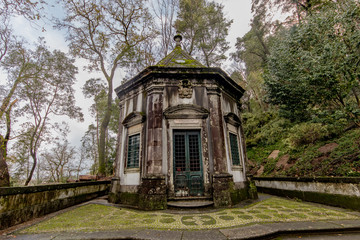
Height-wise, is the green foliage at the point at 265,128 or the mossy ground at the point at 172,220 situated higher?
the green foliage at the point at 265,128

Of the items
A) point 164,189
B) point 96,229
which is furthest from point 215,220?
point 96,229

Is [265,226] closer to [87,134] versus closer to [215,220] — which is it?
[215,220]

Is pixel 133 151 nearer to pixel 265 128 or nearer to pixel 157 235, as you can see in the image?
pixel 157 235

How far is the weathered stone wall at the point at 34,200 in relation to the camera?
454cm

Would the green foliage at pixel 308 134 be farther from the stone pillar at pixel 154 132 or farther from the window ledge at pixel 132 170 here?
the window ledge at pixel 132 170

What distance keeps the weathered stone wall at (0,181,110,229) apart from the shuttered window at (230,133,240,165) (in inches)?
307

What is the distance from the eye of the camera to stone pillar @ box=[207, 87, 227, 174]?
693cm

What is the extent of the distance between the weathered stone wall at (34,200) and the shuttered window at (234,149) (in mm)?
7799

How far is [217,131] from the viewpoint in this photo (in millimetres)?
7359

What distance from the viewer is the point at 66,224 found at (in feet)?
15.4

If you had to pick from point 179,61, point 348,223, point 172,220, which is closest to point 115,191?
point 172,220

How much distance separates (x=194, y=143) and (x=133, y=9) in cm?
1320

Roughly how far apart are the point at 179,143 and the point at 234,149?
3176 millimetres

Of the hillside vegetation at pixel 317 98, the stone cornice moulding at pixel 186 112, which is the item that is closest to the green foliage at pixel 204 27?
the hillside vegetation at pixel 317 98
